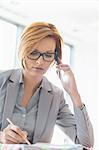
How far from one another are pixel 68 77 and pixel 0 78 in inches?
10.2

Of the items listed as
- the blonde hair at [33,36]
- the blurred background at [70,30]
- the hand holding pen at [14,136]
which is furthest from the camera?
the blurred background at [70,30]

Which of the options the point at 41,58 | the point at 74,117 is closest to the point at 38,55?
the point at 41,58

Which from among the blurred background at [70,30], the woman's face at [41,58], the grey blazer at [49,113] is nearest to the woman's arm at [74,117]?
the grey blazer at [49,113]

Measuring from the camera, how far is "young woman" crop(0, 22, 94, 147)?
1021 mm

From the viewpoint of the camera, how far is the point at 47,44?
1.03 metres

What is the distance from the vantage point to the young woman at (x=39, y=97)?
1021 millimetres

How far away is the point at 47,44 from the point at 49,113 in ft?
0.83

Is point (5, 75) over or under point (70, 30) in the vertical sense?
under

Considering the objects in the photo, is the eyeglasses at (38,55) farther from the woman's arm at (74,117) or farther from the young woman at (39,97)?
the woman's arm at (74,117)

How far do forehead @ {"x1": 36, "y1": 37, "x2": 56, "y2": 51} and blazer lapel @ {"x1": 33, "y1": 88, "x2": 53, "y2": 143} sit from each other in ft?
0.58

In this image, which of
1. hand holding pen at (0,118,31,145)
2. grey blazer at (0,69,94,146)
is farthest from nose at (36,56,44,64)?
hand holding pen at (0,118,31,145)

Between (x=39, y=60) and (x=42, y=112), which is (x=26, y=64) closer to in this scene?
(x=39, y=60)

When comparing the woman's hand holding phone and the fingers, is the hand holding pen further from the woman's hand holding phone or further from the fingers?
the woman's hand holding phone

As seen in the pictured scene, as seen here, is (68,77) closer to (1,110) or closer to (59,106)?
(59,106)
